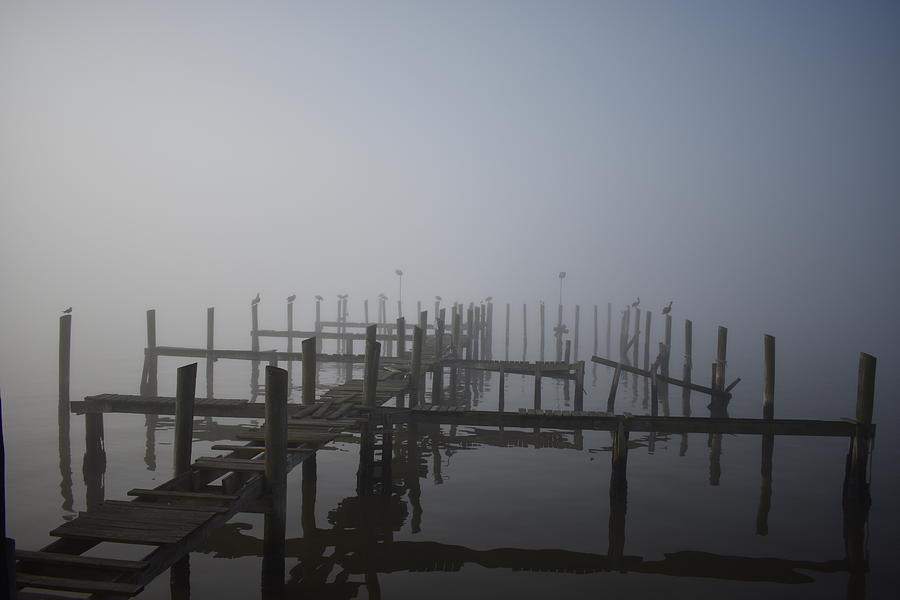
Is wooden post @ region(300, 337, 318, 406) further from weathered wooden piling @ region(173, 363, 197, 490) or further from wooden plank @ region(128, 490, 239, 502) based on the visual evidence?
wooden plank @ region(128, 490, 239, 502)

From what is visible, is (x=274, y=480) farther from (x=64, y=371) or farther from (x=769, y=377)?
(x=769, y=377)

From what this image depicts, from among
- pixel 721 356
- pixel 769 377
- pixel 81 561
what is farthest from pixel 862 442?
pixel 81 561

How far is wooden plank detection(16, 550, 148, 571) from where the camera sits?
16.4 feet

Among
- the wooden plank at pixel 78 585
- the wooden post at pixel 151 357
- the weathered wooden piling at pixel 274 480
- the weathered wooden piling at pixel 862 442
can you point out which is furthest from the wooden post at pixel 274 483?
the wooden post at pixel 151 357

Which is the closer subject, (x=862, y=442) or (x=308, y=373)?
(x=862, y=442)

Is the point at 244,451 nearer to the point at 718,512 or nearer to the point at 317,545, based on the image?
the point at 317,545

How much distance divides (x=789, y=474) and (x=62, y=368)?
1810 cm

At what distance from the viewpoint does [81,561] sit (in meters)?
5.08

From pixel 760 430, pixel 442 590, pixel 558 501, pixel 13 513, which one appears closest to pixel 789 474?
pixel 760 430

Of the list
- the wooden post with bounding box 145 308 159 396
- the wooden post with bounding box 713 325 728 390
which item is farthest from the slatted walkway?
the wooden post with bounding box 713 325 728 390

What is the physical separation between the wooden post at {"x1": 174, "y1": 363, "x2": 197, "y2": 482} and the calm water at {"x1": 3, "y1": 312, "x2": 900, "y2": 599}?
158 cm

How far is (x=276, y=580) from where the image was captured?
7223mm

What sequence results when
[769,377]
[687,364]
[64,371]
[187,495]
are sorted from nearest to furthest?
[187,495] < [769,377] < [64,371] < [687,364]

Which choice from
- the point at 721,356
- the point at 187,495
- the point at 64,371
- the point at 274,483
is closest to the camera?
the point at 187,495
